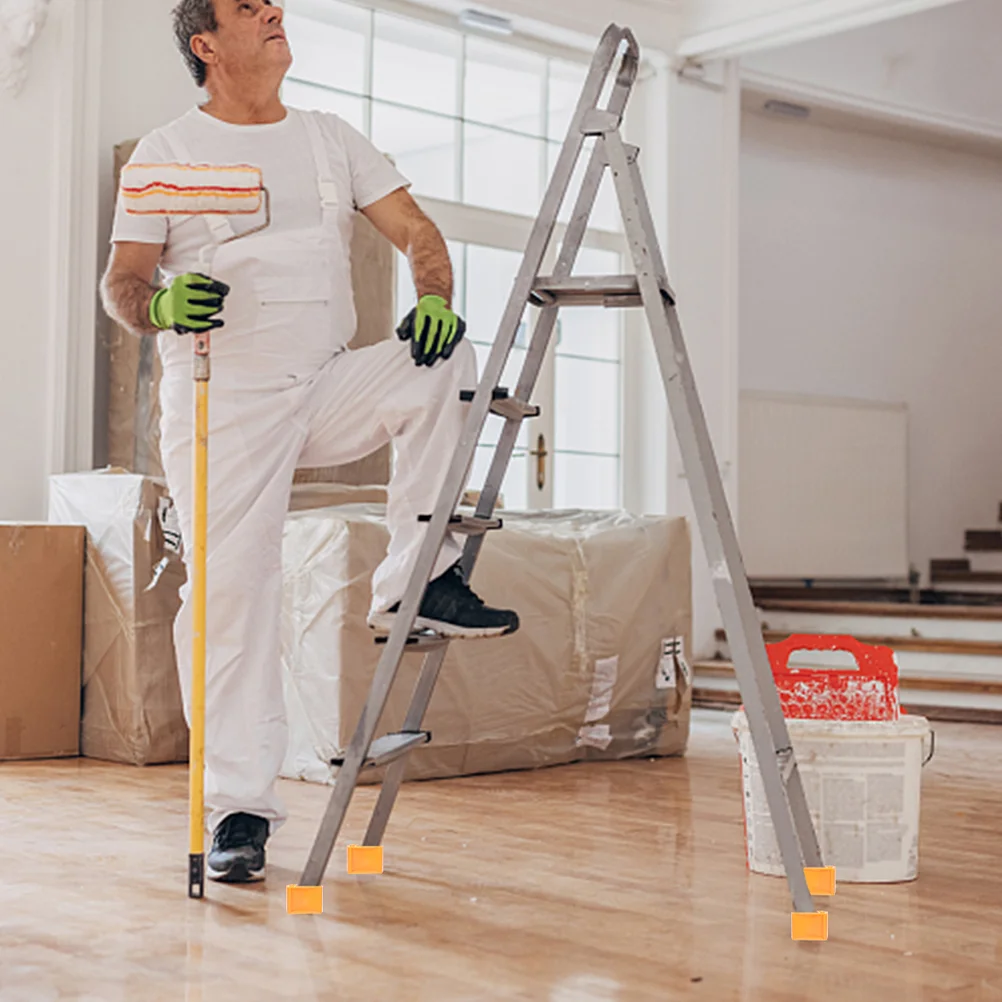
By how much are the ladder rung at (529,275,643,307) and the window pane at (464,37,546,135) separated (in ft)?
11.8

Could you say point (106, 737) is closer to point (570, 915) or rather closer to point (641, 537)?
point (641, 537)

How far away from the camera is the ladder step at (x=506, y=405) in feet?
7.58

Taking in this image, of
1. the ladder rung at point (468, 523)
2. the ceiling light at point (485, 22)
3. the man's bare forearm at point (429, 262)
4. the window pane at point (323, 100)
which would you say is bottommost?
the ladder rung at point (468, 523)

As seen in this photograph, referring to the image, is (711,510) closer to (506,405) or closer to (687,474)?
(687,474)

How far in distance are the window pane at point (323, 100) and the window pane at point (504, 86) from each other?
51 cm

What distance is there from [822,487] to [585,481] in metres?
1.58

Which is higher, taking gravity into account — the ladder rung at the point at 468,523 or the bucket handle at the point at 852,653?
the ladder rung at the point at 468,523

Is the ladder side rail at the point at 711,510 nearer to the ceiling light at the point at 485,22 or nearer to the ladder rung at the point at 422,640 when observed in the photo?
the ladder rung at the point at 422,640

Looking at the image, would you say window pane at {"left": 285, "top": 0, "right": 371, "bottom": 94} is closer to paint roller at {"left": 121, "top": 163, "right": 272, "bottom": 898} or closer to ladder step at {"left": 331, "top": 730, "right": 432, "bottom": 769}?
paint roller at {"left": 121, "top": 163, "right": 272, "bottom": 898}

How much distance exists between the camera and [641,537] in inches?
165

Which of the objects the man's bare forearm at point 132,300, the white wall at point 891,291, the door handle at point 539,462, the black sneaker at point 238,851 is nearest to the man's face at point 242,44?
the man's bare forearm at point 132,300

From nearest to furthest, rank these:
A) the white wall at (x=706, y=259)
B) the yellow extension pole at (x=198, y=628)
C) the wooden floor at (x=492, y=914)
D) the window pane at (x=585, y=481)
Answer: the wooden floor at (x=492, y=914) → the yellow extension pole at (x=198, y=628) → the window pane at (x=585, y=481) → the white wall at (x=706, y=259)

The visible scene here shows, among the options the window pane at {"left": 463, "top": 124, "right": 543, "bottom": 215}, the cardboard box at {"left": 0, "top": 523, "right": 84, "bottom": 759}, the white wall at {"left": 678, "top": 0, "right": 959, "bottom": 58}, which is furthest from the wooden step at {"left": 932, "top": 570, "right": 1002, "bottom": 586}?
the cardboard box at {"left": 0, "top": 523, "right": 84, "bottom": 759}

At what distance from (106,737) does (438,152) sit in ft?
8.78
